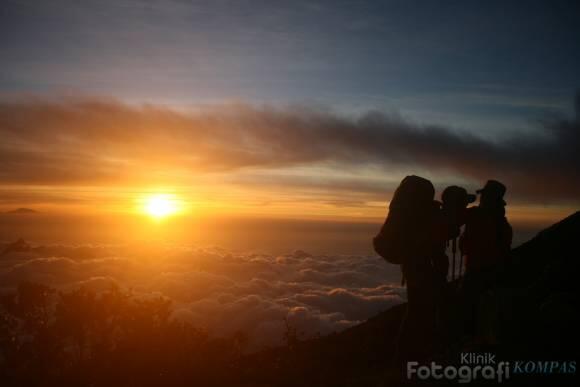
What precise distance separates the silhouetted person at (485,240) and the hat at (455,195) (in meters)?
0.81

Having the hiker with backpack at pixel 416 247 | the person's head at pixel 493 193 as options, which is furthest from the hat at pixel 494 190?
the hiker with backpack at pixel 416 247

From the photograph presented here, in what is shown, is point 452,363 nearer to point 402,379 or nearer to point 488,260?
point 402,379

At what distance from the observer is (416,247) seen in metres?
10.5

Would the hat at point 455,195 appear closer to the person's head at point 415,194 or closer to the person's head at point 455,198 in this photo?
the person's head at point 455,198

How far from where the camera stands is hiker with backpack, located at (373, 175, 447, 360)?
10.4 metres

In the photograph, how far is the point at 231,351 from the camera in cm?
1639

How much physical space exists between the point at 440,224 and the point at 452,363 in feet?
10.3

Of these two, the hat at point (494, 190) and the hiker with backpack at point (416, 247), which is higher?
the hat at point (494, 190)

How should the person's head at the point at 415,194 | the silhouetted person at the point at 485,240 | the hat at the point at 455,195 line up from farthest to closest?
the silhouetted person at the point at 485,240
the hat at the point at 455,195
the person's head at the point at 415,194

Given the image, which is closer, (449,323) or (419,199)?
(419,199)

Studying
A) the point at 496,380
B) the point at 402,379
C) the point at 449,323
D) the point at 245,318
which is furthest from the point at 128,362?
the point at 245,318

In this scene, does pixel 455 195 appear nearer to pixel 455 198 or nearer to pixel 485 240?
pixel 455 198

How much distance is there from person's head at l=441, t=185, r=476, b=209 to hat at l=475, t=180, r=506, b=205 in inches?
37.2

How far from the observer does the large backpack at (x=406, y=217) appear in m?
10.3
